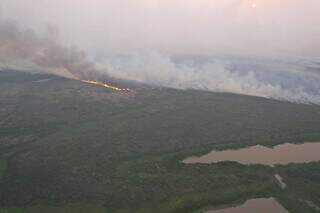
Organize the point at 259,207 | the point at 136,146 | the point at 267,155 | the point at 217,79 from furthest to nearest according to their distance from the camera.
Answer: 1. the point at 217,79
2. the point at 267,155
3. the point at 136,146
4. the point at 259,207

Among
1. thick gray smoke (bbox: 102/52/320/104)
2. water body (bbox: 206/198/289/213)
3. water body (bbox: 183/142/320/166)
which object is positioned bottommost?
water body (bbox: 206/198/289/213)

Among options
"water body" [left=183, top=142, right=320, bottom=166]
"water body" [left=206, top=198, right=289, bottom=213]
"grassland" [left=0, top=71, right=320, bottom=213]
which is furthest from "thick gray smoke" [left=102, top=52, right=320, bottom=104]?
"water body" [left=206, top=198, right=289, bottom=213]

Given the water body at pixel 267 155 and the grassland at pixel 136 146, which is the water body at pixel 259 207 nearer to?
the grassland at pixel 136 146

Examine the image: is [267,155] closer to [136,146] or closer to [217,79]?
[136,146]

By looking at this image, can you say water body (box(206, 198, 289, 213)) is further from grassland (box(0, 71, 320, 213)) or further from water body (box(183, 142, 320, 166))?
water body (box(183, 142, 320, 166))

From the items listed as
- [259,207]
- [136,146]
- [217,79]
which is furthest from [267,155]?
[217,79]

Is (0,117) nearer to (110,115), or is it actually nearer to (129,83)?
(110,115)

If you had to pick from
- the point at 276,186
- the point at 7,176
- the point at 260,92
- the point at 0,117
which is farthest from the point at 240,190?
the point at 260,92
